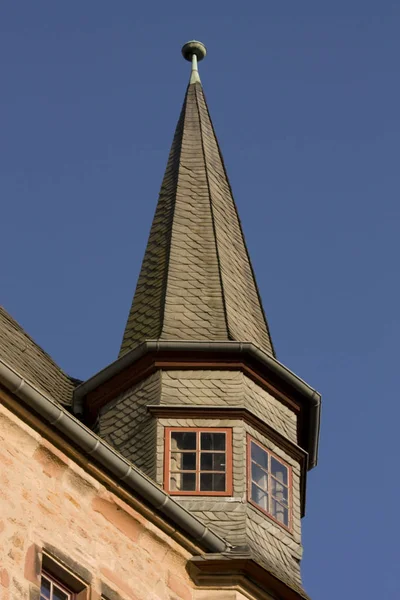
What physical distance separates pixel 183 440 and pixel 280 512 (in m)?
1.32

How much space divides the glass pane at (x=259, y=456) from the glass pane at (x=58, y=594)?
448cm

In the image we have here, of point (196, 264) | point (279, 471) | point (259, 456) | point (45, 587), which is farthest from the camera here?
point (196, 264)

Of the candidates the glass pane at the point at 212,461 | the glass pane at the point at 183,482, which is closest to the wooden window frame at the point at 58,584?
the glass pane at the point at 183,482

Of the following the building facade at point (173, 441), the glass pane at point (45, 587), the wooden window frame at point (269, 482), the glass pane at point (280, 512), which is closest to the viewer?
the glass pane at point (45, 587)

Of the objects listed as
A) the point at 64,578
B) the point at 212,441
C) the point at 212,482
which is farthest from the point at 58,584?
the point at 212,441

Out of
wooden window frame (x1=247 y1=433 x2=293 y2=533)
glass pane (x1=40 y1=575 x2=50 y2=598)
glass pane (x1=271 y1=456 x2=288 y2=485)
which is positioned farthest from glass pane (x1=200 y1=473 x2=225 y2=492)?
glass pane (x1=40 y1=575 x2=50 y2=598)

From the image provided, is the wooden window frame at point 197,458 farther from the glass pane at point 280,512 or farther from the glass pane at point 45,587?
the glass pane at point 45,587

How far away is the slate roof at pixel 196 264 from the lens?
25.9 meters

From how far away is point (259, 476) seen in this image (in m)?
23.9

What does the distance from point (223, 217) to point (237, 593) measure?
8.50m

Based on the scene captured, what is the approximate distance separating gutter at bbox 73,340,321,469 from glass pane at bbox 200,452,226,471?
4.92 feet

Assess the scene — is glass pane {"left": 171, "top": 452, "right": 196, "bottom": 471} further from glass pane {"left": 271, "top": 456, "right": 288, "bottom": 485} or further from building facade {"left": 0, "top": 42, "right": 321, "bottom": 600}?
glass pane {"left": 271, "top": 456, "right": 288, "bottom": 485}

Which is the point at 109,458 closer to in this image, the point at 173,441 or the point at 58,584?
the point at 58,584

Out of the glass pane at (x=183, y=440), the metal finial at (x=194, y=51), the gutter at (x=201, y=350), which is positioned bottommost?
A: the glass pane at (x=183, y=440)
